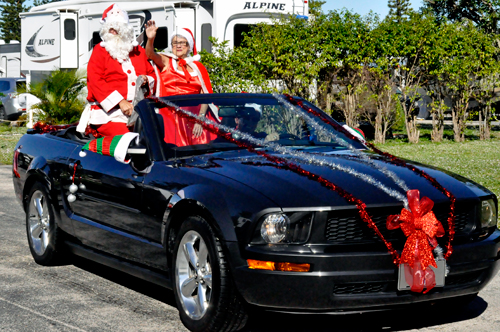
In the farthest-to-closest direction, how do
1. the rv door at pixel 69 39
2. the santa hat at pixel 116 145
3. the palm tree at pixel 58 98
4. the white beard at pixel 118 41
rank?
1. the rv door at pixel 69 39
2. the palm tree at pixel 58 98
3. the white beard at pixel 118 41
4. the santa hat at pixel 116 145

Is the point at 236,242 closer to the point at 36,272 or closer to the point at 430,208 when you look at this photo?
the point at 430,208

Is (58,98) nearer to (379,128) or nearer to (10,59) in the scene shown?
(379,128)

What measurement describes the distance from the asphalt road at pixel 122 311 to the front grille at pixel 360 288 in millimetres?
219

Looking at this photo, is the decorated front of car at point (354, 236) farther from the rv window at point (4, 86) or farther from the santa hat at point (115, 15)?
the rv window at point (4, 86)

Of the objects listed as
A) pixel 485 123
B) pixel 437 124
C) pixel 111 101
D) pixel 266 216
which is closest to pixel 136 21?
pixel 437 124

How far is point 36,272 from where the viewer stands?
5.94 m

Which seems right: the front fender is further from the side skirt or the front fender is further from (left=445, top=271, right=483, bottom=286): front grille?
(left=445, top=271, right=483, bottom=286): front grille

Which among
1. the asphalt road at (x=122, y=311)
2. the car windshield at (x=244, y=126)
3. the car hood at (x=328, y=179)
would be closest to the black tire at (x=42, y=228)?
the asphalt road at (x=122, y=311)

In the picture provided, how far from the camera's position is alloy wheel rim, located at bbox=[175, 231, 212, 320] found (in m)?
4.18

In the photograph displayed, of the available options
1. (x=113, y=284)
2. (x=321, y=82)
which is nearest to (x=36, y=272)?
(x=113, y=284)

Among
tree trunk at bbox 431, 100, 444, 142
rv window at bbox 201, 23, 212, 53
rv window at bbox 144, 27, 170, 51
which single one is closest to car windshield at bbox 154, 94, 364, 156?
rv window at bbox 201, 23, 212, 53

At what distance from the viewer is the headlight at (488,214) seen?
435cm

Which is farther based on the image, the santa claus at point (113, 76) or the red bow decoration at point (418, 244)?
the santa claus at point (113, 76)

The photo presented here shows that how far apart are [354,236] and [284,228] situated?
14.6 inches
